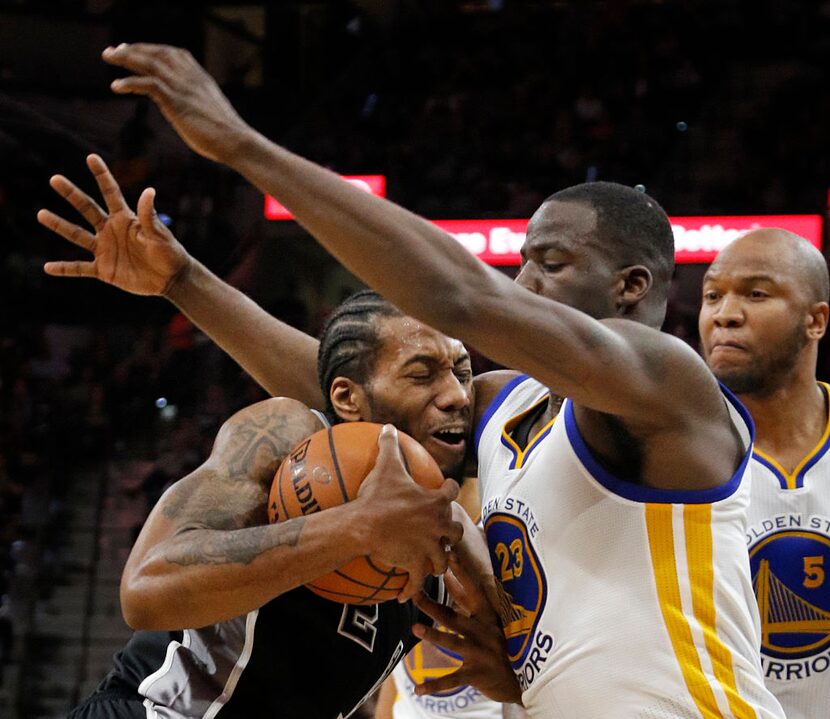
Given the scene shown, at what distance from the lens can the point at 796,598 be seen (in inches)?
128

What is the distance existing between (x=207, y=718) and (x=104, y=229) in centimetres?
156

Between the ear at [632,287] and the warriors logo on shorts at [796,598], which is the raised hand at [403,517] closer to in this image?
the ear at [632,287]

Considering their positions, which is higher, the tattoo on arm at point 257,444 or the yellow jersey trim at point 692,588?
the tattoo on arm at point 257,444

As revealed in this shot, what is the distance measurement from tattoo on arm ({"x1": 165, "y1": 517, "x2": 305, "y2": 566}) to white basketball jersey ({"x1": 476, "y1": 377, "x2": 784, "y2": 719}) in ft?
1.73

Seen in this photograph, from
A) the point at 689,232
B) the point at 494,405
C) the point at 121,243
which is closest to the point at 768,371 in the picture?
the point at 494,405

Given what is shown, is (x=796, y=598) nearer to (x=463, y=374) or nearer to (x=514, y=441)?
(x=514, y=441)

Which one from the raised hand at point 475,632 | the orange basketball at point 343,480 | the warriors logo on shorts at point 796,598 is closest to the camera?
the orange basketball at point 343,480

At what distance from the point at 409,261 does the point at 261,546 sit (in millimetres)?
736

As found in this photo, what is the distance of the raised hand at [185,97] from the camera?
7.06 ft

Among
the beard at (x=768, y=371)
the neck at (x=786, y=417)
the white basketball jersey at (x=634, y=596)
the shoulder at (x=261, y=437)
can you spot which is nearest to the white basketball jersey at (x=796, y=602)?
the neck at (x=786, y=417)

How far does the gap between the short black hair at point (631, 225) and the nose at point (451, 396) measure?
0.51 metres

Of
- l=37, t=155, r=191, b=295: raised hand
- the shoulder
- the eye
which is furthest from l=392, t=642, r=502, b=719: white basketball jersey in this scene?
the shoulder

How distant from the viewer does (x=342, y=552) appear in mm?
2385

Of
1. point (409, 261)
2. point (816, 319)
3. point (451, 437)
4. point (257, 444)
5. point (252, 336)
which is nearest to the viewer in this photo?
point (409, 261)
